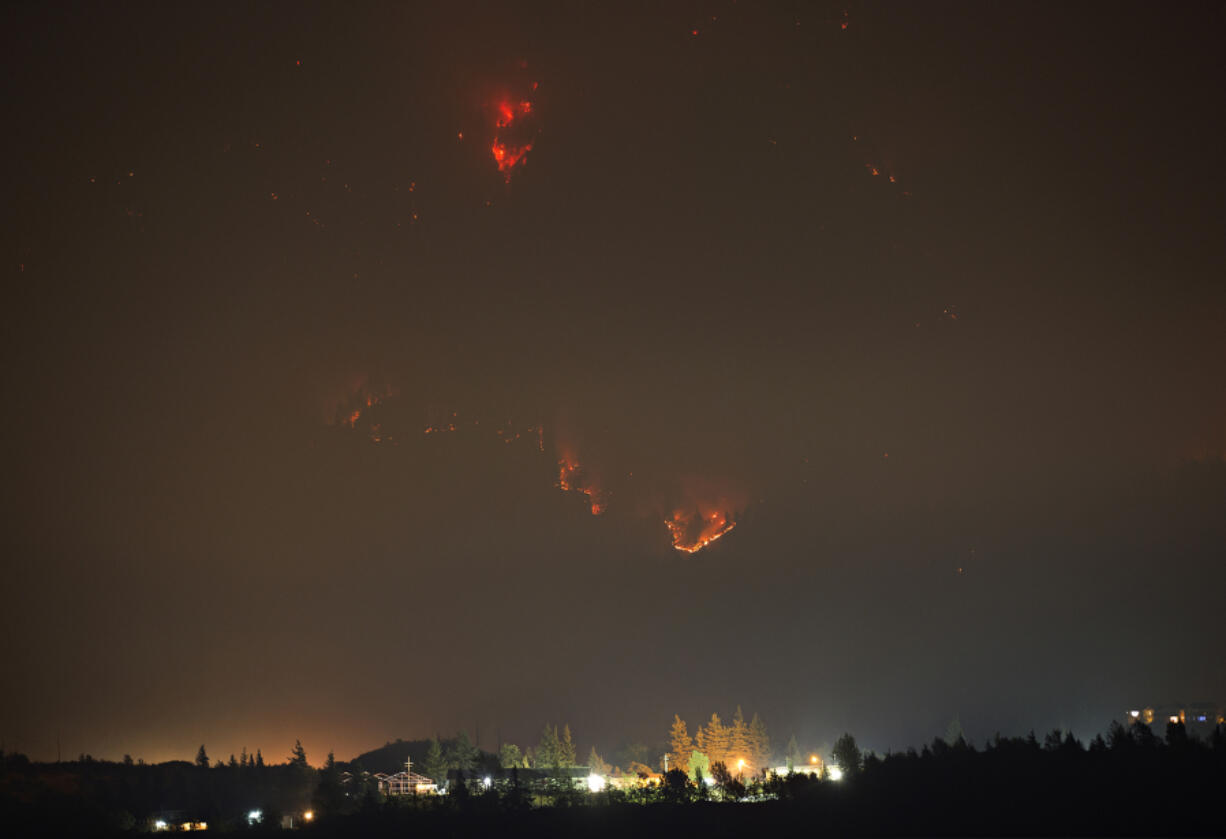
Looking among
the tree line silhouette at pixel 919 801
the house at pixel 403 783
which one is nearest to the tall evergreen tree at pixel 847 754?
the tree line silhouette at pixel 919 801

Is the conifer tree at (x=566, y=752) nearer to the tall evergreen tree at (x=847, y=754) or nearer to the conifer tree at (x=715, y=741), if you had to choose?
the conifer tree at (x=715, y=741)

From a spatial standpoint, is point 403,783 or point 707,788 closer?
point 707,788

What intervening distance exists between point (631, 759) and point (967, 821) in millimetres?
123512

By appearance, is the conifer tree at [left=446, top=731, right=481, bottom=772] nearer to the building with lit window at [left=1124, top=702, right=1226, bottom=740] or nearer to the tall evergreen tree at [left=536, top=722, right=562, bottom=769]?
the tall evergreen tree at [left=536, top=722, right=562, bottom=769]

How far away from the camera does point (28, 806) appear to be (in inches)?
2891

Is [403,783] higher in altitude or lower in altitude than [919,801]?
lower

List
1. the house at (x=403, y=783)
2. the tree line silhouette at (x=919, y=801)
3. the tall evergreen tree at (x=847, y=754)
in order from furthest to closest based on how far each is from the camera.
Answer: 1. the house at (x=403, y=783)
2. the tall evergreen tree at (x=847, y=754)
3. the tree line silhouette at (x=919, y=801)

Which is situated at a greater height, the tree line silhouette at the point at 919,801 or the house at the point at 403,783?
the tree line silhouette at the point at 919,801

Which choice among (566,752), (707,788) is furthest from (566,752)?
(707,788)

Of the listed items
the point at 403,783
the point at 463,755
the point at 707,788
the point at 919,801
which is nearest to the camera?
the point at 919,801

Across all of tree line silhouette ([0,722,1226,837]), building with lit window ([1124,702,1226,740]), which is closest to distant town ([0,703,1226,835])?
tree line silhouette ([0,722,1226,837])

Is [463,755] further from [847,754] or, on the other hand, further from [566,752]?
[847,754]

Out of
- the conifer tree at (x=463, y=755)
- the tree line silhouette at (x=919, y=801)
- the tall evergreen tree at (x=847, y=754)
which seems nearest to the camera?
the tree line silhouette at (x=919, y=801)

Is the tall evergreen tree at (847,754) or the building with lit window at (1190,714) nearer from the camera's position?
the tall evergreen tree at (847,754)
